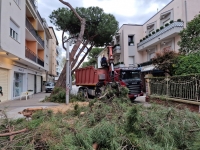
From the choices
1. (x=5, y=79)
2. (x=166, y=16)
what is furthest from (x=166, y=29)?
(x=5, y=79)

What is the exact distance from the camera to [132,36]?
26312 millimetres

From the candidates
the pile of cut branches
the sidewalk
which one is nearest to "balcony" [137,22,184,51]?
the sidewalk

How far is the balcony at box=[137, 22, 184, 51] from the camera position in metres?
16.1

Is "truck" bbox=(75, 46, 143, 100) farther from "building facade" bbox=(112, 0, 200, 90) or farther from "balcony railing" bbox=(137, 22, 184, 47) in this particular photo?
"balcony railing" bbox=(137, 22, 184, 47)

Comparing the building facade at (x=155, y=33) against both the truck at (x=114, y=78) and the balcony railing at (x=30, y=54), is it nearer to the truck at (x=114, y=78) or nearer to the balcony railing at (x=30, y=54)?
the truck at (x=114, y=78)

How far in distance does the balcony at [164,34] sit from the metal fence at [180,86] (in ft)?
24.5

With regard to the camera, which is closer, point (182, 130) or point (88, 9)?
point (182, 130)

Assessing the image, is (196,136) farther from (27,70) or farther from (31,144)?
(27,70)

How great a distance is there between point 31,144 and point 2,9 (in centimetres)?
1094

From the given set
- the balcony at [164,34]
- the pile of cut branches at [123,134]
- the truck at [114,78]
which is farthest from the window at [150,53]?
the pile of cut branches at [123,134]

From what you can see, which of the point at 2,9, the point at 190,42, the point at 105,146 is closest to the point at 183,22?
the point at 190,42

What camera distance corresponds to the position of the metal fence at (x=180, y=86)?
787 cm

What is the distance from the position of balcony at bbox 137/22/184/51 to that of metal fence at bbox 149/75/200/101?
748cm

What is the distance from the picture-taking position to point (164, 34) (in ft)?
58.6
